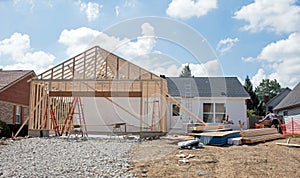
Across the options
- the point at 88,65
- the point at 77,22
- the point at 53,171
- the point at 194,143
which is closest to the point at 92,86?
the point at 88,65

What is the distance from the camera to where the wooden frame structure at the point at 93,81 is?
44.9ft

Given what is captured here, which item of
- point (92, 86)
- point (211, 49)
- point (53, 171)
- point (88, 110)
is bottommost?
point (53, 171)

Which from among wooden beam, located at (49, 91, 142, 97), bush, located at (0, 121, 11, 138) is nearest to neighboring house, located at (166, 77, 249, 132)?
wooden beam, located at (49, 91, 142, 97)

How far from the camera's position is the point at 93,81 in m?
13.8

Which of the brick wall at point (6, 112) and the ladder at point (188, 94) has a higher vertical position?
the ladder at point (188, 94)

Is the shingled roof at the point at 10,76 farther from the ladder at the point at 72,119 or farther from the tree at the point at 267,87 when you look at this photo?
the tree at the point at 267,87

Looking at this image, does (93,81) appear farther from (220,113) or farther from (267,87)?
(267,87)

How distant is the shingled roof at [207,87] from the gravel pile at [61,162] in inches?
482

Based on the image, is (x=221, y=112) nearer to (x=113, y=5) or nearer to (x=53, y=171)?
(x=113, y=5)

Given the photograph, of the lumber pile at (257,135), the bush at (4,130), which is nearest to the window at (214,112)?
the lumber pile at (257,135)

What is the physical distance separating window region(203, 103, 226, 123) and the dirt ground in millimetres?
10972

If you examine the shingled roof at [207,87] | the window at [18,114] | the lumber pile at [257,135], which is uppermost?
the shingled roof at [207,87]

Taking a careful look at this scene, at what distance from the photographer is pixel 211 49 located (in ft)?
44.4

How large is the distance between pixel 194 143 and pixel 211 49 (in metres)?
6.36
